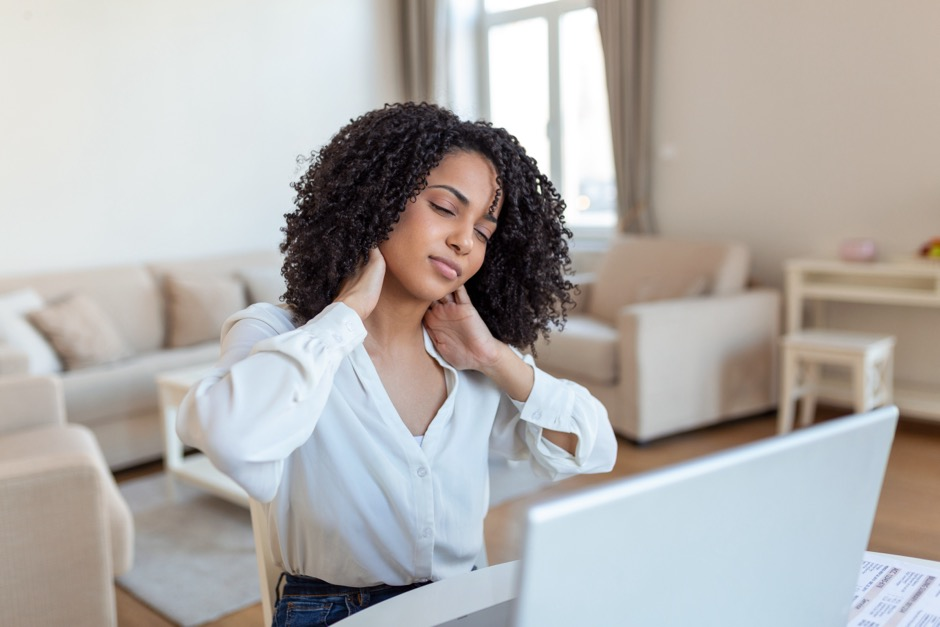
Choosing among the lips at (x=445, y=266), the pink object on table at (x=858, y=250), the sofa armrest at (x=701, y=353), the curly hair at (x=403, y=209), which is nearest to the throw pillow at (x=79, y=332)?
the sofa armrest at (x=701, y=353)

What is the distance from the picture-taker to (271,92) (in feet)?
16.9

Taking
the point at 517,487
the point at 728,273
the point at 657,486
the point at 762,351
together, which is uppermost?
the point at 657,486

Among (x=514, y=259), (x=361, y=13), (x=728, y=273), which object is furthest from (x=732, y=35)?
(x=514, y=259)

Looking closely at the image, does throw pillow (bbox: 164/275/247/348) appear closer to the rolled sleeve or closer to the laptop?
the rolled sleeve

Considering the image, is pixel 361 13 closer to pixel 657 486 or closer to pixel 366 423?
pixel 366 423

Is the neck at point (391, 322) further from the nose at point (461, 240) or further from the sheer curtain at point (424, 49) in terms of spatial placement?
the sheer curtain at point (424, 49)

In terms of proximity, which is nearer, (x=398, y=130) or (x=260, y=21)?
(x=398, y=130)

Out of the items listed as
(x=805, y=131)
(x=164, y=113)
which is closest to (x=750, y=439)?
(x=805, y=131)

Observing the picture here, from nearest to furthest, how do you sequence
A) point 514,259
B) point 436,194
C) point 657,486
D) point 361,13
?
1. point 657,486
2. point 436,194
3. point 514,259
4. point 361,13

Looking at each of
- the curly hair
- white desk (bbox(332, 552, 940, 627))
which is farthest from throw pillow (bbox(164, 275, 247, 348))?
white desk (bbox(332, 552, 940, 627))

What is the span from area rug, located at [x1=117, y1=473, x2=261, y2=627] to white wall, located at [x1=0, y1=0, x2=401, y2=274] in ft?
5.62

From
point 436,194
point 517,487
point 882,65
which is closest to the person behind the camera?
point 436,194

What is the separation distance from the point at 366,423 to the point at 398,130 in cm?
37

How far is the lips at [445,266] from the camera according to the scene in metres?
1.05
